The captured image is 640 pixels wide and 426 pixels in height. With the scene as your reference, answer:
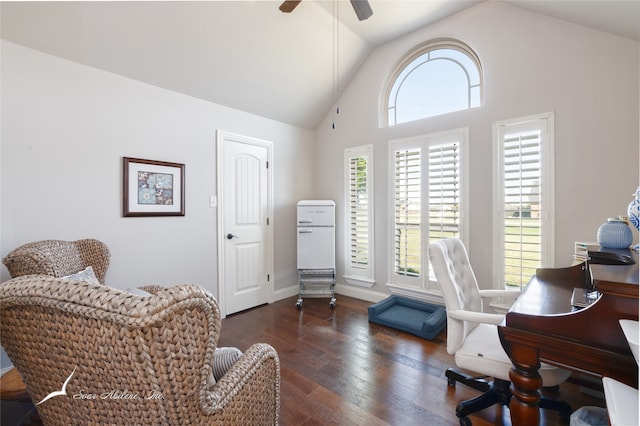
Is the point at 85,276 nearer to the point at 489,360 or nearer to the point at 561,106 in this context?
the point at 489,360

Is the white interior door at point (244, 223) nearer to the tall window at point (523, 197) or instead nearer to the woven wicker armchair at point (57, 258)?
the woven wicker armchair at point (57, 258)

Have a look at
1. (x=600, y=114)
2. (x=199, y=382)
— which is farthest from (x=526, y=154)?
(x=199, y=382)

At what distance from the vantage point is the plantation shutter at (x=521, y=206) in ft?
8.17

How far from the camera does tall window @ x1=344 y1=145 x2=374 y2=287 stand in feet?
12.0

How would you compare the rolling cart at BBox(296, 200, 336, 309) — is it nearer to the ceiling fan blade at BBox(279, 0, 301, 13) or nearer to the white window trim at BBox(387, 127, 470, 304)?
the white window trim at BBox(387, 127, 470, 304)

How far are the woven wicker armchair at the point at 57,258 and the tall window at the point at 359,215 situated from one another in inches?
111

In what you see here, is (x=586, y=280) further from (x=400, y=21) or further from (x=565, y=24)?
(x=400, y=21)

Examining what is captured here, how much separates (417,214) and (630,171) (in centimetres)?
175

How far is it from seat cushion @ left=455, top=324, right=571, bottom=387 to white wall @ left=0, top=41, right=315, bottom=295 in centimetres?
269

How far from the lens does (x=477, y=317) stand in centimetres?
147

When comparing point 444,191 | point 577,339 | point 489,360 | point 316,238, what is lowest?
point 489,360

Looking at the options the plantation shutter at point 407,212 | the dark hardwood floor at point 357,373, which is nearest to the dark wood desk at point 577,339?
the dark hardwood floor at point 357,373

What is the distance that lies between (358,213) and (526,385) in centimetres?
280

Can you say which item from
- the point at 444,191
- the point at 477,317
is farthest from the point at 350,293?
the point at 477,317
